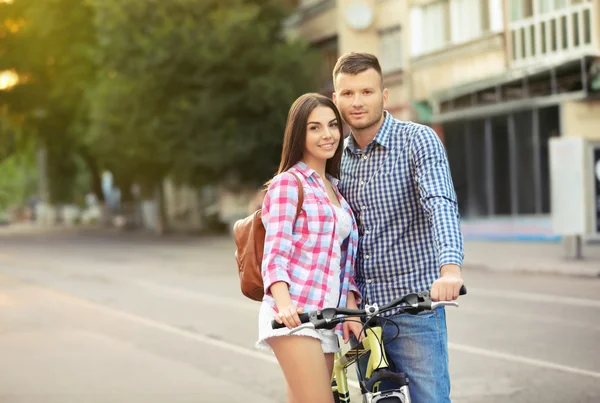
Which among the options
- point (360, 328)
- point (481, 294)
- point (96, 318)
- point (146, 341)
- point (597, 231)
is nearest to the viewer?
point (360, 328)

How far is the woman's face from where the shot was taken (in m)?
3.79

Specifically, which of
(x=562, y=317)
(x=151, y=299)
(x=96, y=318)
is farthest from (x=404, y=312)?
(x=151, y=299)

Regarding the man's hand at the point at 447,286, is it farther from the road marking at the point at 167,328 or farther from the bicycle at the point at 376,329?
the road marking at the point at 167,328

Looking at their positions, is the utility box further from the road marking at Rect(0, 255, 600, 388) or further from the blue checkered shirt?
the blue checkered shirt

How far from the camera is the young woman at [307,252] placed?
11.9ft

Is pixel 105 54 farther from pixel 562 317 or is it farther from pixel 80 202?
pixel 80 202

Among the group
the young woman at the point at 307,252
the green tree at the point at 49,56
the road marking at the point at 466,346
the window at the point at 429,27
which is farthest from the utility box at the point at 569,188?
the green tree at the point at 49,56

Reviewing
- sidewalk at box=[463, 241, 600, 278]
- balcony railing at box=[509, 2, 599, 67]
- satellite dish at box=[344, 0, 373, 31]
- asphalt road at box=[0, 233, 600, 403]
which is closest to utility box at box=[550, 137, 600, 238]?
sidewalk at box=[463, 241, 600, 278]

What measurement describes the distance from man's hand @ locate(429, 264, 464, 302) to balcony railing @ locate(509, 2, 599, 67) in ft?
67.9

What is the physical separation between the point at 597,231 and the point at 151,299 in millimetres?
11464

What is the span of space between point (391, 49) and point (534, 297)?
67.7 feet

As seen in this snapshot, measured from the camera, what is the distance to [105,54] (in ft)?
113

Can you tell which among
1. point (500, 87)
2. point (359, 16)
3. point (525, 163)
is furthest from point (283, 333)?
point (359, 16)

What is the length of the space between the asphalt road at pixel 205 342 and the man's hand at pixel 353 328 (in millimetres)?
3155
